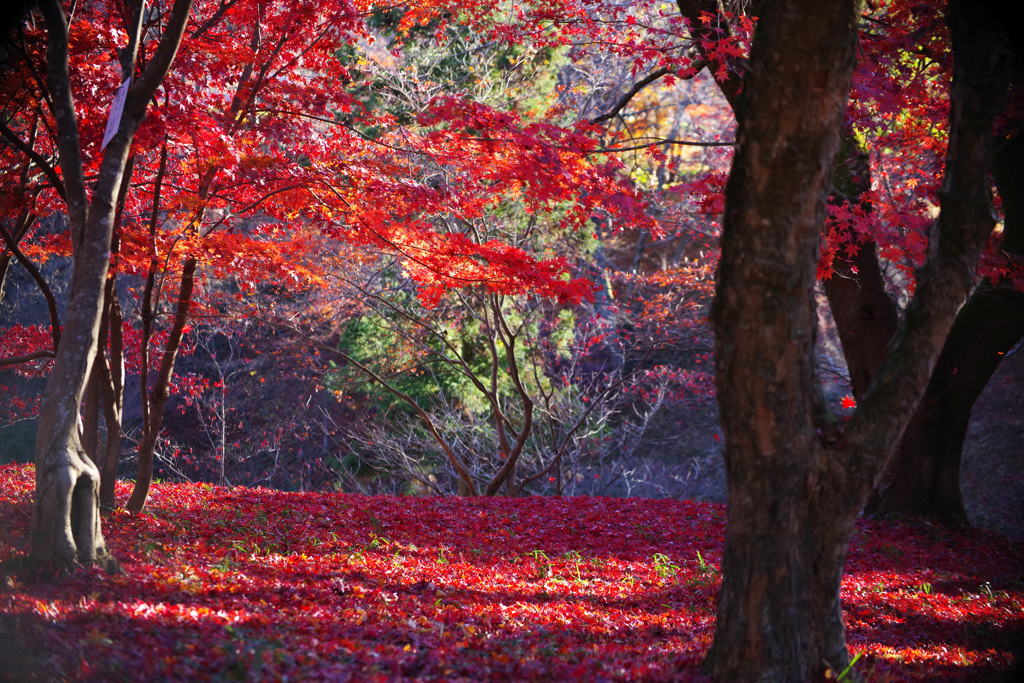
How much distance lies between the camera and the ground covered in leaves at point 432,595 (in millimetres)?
2826

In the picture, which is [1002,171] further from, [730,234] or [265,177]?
[265,177]

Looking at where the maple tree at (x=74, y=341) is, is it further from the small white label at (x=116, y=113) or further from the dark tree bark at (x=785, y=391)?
the dark tree bark at (x=785, y=391)

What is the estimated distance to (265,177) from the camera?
530 centimetres

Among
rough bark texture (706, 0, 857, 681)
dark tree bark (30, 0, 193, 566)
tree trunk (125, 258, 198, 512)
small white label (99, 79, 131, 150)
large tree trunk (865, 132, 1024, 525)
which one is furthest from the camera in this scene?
large tree trunk (865, 132, 1024, 525)

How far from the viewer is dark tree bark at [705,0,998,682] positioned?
276 centimetres

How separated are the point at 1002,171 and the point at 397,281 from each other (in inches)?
374

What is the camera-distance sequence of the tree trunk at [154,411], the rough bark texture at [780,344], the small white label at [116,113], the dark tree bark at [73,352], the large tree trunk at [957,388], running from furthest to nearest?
1. the large tree trunk at [957,388]
2. the tree trunk at [154,411]
3. the small white label at [116,113]
4. the dark tree bark at [73,352]
5. the rough bark texture at [780,344]

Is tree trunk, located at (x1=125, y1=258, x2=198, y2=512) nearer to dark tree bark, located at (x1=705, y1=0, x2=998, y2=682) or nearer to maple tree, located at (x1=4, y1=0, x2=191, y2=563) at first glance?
maple tree, located at (x1=4, y1=0, x2=191, y2=563)

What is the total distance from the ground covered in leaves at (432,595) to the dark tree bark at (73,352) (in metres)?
0.23

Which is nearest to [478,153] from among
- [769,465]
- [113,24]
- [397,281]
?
[113,24]

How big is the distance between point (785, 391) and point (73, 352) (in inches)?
144

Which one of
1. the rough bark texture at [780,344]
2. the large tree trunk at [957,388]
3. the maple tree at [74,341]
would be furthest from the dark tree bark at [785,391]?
the large tree trunk at [957,388]

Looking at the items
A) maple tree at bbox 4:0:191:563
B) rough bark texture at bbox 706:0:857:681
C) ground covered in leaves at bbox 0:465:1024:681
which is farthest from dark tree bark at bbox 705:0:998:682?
maple tree at bbox 4:0:191:563

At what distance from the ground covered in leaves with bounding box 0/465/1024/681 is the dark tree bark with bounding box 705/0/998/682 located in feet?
1.59
